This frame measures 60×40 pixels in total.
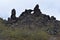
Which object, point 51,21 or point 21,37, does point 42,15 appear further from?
point 21,37

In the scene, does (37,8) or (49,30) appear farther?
(37,8)

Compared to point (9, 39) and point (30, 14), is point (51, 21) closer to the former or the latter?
point (30, 14)

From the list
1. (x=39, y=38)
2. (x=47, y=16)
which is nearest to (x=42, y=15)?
(x=47, y=16)

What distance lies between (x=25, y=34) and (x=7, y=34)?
2.41 m

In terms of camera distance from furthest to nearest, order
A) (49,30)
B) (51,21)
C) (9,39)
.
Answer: (51,21), (49,30), (9,39)

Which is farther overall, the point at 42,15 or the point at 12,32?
the point at 42,15

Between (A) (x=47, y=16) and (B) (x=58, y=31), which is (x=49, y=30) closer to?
(B) (x=58, y=31)

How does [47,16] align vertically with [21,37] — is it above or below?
above

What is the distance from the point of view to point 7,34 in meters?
38.5

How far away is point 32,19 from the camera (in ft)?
208

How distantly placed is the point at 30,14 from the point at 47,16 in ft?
11.7

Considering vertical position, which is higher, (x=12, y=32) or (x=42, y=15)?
(x=42, y=15)

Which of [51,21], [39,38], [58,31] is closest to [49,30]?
[58,31]

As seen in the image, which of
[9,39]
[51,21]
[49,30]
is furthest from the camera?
[51,21]
